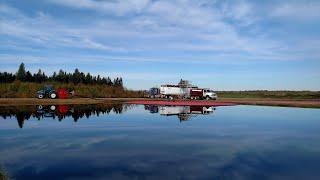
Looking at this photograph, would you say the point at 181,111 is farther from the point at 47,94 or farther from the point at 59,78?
the point at 59,78

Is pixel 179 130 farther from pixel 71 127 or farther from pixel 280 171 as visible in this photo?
pixel 280 171

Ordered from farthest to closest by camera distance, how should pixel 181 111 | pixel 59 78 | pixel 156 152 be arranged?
pixel 59 78, pixel 181 111, pixel 156 152

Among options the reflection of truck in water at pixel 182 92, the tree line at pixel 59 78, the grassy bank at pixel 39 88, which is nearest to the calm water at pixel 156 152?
the grassy bank at pixel 39 88

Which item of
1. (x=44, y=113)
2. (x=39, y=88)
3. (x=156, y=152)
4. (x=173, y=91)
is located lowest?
(x=156, y=152)

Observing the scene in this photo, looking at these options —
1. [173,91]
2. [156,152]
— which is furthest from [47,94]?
[156,152]

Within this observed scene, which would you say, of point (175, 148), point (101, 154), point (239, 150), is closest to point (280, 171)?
point (239, 150)

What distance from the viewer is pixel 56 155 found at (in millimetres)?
15531

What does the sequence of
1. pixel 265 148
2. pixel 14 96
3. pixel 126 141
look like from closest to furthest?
pixel 265 148
pixel 126 141
pixel 14 96

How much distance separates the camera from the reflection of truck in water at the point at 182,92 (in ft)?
258

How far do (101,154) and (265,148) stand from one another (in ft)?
24.6

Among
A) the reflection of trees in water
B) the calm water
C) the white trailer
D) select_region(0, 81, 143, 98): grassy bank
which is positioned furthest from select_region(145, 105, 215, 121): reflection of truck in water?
the white trailer

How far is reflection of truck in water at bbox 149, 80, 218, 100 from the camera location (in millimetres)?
78688

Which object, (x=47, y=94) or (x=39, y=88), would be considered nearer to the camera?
(x=47, y=94)

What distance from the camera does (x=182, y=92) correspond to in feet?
268
